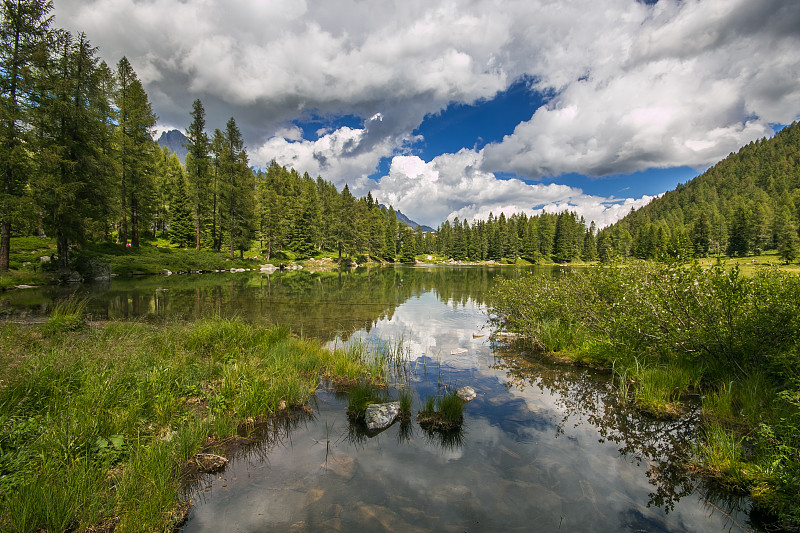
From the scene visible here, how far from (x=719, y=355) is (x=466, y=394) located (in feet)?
19.8

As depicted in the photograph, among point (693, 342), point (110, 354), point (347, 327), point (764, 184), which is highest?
point (764, 184)

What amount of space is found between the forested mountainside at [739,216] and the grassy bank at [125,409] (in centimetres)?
1037

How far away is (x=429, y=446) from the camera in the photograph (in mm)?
6324

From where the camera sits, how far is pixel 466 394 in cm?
851

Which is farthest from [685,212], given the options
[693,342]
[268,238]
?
[693,342]

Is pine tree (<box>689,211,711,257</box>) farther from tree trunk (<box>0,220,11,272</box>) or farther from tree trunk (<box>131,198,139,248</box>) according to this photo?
tree trunk (<box>0,220,11,272</box>)

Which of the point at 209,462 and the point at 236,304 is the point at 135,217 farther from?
the point at 209,462

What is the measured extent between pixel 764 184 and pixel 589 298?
762ft

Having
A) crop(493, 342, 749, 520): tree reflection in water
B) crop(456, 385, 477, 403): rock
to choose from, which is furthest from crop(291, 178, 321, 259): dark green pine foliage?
crop(456, 385, 477, 403): rock

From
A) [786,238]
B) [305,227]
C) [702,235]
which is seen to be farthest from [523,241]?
[305,227]

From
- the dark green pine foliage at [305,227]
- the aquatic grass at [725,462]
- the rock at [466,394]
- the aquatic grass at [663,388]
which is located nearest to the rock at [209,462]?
the rock at [466,394]

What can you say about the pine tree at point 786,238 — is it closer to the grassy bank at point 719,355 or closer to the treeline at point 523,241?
the treeline at point 523,241

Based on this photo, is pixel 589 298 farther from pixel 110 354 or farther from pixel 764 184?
pixel 764 184

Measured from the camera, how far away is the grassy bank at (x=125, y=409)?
370cm
